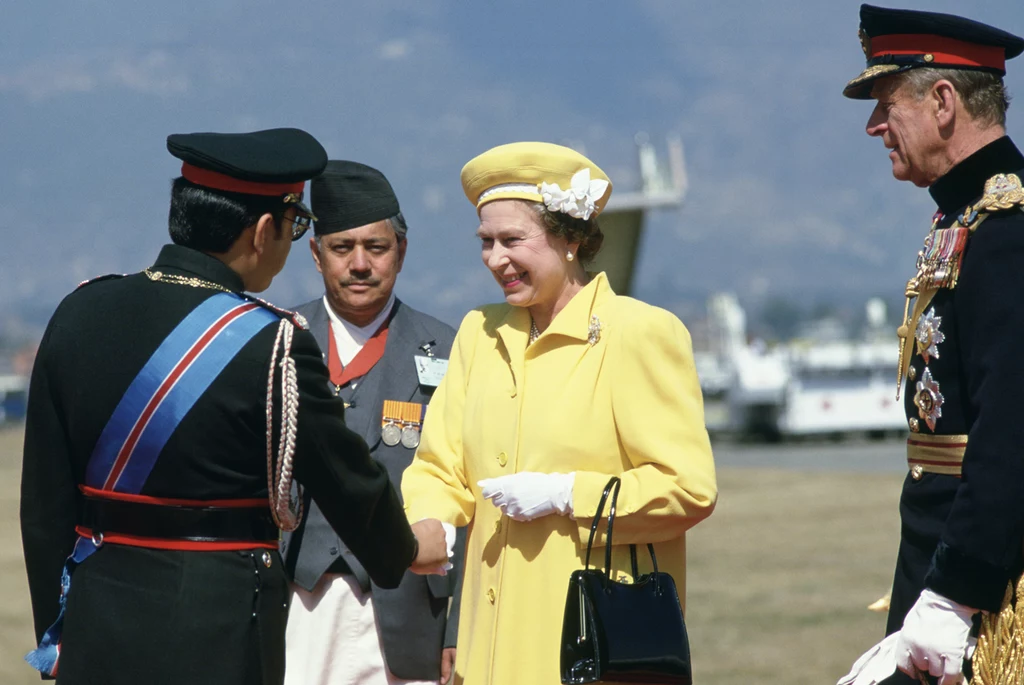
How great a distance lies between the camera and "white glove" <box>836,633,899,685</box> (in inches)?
131

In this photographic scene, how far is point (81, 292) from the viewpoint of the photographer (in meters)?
3.43

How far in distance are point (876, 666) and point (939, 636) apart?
0.84 feet

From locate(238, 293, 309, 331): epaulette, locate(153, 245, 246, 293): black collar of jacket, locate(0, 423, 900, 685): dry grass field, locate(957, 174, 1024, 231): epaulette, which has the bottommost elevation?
locate(0, 423, 900, 685): dry grass field

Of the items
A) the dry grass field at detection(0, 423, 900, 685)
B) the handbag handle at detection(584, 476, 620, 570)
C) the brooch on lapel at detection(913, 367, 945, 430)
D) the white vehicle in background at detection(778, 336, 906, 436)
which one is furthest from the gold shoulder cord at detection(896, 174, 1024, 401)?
the white vehicle in background at detection(778, 336, 906, 436)

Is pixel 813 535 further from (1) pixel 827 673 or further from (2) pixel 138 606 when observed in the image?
(2) pixel 138 606

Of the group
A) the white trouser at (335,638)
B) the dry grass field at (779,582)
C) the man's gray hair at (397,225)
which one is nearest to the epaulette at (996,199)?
the man's gray hair at (397,225)

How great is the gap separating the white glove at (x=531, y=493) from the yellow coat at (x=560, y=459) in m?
0.03

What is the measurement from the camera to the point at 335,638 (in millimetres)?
4379

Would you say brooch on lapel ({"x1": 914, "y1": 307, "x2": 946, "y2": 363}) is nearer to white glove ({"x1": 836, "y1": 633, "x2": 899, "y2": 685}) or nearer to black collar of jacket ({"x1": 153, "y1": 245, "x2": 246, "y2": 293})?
white glove ({"x1": 836, "y1": 633, "x2": 899, "y2": 685})

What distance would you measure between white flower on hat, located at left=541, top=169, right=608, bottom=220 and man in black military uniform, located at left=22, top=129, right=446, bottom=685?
68 cm

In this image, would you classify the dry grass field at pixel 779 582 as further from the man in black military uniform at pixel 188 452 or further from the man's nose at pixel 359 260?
the man in black military uniform at pixel 188 452

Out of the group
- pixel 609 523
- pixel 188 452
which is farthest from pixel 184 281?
pixel 609 523

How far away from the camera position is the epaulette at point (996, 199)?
3.26 metres

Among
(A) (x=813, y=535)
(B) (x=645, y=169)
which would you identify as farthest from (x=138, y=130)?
(A) (x=813, y=535)
